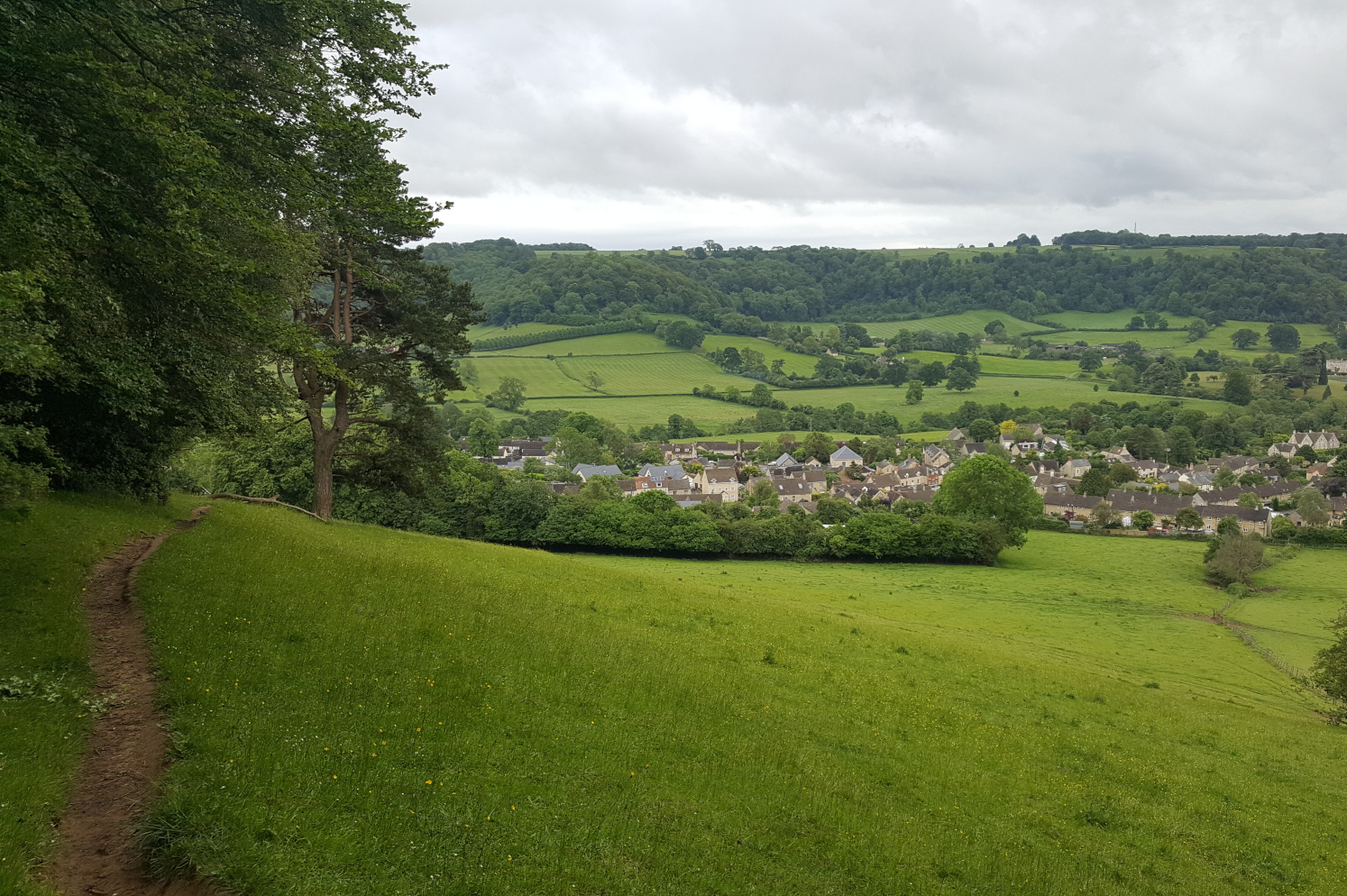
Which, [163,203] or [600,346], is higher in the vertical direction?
[163,203]

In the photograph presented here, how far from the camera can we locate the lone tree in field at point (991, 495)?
211 feet

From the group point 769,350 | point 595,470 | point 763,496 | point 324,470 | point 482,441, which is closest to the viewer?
point 324,470

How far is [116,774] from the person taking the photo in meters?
7.47

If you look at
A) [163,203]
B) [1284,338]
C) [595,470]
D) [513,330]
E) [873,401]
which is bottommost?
[595,470]

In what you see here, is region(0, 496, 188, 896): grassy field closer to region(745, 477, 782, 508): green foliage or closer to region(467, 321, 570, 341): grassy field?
region(745, 477, 782, 508): green foliage

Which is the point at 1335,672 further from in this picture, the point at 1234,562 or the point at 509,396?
the point at 509,396

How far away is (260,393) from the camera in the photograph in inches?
642

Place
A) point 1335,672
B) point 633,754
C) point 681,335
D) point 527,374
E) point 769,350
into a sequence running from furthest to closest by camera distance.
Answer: point 769,350
point 681,335
point 527,374
point 1335,672
point 633,754

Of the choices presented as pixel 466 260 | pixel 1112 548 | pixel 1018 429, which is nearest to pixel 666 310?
pixel 466 260

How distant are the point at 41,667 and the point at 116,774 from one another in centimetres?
245

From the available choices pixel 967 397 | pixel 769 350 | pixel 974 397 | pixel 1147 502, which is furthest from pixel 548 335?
pixel 1147 502

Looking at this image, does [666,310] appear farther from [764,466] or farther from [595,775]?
[595,775]

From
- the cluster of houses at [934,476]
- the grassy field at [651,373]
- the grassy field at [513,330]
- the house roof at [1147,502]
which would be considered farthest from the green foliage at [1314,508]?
the grassy field at [513,330]

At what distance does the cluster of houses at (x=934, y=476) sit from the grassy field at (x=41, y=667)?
200 ft
